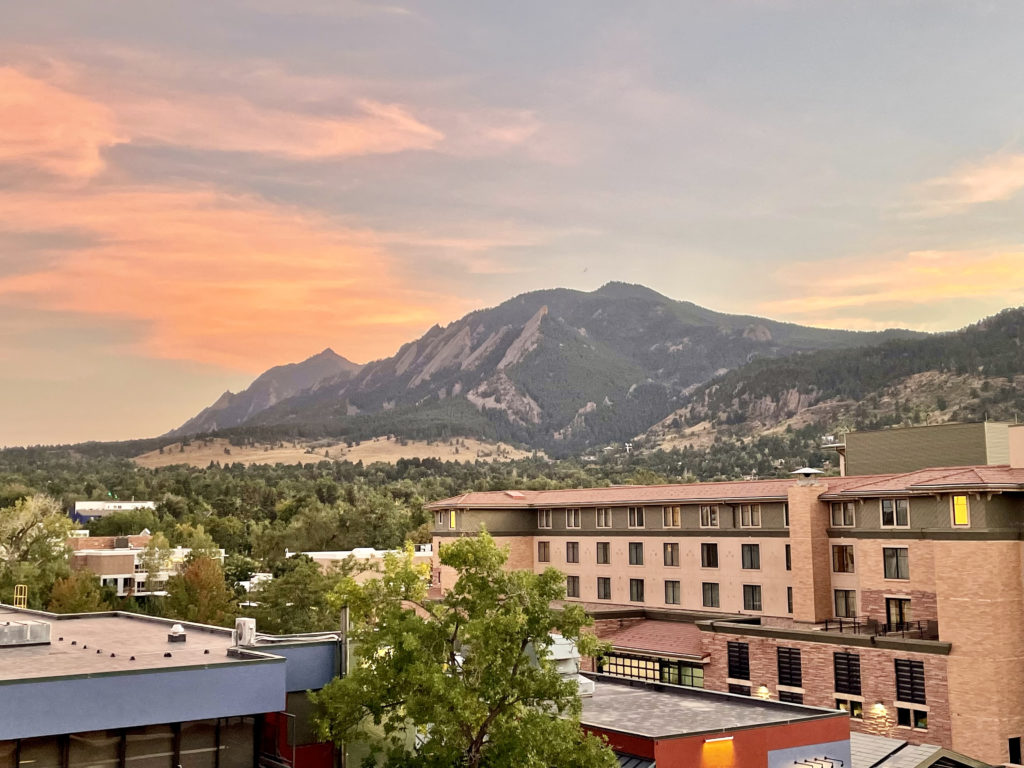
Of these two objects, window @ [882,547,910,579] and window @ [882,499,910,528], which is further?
window @ [882,547,910,579]

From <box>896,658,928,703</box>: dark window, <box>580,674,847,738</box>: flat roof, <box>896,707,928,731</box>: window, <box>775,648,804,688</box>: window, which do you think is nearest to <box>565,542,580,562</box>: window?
<box>775,648,804,688</box>: window

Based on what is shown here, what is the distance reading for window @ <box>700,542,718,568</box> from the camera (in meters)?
72.8

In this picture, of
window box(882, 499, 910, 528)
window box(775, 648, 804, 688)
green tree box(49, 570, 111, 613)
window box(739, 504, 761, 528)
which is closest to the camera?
window box(882, 499, 910, 528)

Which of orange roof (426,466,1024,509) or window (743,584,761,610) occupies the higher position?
orange roof (426,466,1024,509)

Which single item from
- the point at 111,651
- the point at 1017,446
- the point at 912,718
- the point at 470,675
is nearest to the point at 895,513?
the point at 1017,446

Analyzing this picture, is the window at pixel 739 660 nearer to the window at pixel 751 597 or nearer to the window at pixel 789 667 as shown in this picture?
the window at pixel 789 667

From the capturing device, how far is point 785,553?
67.9 m

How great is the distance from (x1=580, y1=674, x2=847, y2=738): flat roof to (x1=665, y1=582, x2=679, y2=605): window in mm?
34853

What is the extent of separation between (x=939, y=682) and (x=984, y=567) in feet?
21.0

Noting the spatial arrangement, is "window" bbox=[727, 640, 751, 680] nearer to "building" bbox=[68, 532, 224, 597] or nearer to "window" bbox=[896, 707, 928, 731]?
"window" bbox=[896, 707, 928, 731]

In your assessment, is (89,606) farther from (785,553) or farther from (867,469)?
(867,469)

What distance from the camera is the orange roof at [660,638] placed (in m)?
66.9

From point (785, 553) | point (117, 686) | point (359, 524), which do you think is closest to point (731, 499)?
point (785, 553)

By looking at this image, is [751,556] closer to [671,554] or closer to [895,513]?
[671,554]
